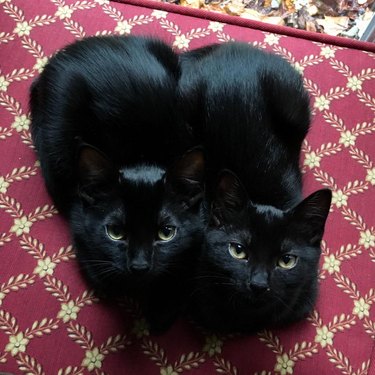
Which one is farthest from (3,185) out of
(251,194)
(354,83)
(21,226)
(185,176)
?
(354,83)

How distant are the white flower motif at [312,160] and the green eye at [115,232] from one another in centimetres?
69

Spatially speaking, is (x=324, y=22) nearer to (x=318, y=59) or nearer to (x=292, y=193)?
(x=318, y=59)

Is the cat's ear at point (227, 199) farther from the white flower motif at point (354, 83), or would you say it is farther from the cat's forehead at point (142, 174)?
the white flower motif at point (354, 83)

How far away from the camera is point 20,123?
162 cm

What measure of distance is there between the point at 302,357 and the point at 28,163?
38.3 inches

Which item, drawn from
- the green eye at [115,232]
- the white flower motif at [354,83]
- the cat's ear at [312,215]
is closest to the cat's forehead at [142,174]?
the green eye at [115,232]

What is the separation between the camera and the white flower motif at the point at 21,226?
1.50 m

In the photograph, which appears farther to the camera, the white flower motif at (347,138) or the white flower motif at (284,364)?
the white flower motif at (347,138)

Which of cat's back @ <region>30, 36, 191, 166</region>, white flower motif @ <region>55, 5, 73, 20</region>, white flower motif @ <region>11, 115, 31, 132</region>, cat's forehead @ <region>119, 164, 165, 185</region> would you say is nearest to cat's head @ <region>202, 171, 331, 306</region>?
cat's forehead @ <region>119, 164, 165, 185</region>

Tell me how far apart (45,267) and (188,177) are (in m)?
0.52

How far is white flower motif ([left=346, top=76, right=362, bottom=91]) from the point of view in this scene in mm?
1751

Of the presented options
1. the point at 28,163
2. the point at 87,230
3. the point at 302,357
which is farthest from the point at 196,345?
the point at 28,163

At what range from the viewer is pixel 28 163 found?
158 centimetres

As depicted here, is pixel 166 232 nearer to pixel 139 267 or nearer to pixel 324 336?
pixel 139 267
